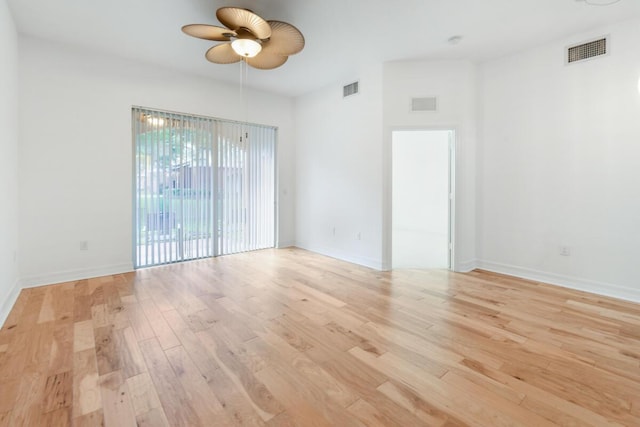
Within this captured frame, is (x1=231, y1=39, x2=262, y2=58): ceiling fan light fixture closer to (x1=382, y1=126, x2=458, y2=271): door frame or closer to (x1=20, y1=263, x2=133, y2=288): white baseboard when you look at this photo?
(x1=382, y1=126, x2=458, y2=271): door frame

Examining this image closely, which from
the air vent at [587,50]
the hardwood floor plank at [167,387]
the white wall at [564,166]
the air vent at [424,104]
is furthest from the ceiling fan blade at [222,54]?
the air vent at [587,50]

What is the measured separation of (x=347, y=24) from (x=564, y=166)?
3171mm

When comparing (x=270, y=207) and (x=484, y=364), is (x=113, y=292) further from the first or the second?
(x=484, y=364)

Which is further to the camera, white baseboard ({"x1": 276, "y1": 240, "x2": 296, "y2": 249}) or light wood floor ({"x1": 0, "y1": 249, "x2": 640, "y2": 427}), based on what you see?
white baseboard ({"x1": 276, "y1": 240, "x2": 296, "y2": 249})

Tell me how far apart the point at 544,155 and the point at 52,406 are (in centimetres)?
524

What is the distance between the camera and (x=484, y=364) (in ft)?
6.53

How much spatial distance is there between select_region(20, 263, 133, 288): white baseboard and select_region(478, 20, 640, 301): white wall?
5.32 m

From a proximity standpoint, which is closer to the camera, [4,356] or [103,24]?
[4,356]

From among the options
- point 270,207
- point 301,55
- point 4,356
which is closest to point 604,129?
point 301,55

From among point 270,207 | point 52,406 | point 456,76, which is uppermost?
point 456,76

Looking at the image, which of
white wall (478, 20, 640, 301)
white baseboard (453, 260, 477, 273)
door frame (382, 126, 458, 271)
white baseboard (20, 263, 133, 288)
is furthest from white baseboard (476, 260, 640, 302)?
white baseboard (20, 263, 133, 288)

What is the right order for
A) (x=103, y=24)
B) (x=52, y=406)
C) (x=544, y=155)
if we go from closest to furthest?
(x=52, y=406)
(x=103, y=24)
(x=544, y=155)

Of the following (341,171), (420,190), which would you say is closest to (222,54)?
(341,171)

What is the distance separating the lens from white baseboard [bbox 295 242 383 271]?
441 centimetres
